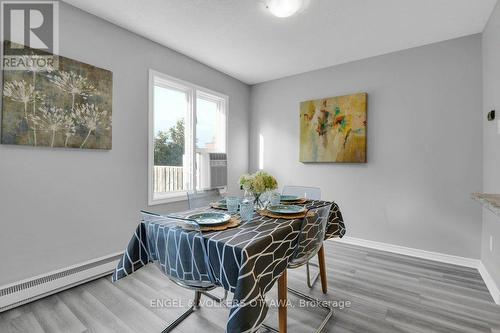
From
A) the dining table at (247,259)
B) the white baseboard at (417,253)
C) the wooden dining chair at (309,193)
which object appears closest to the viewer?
the dining table at (247,259)

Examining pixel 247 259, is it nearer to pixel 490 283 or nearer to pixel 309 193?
pixel 309 193

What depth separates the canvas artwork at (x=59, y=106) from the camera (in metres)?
1.89

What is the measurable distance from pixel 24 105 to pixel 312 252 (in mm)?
2541

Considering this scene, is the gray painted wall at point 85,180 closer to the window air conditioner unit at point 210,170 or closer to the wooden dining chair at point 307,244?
the window air conditioner unit at point 210,170

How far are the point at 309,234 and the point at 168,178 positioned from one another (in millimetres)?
2170

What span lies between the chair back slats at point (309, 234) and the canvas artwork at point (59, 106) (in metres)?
2.12

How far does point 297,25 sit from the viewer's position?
2459 millimetres

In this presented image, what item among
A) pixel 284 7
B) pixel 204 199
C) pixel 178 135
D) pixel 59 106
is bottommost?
pixel 204 199

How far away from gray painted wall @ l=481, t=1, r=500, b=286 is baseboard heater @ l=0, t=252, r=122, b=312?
3.58 m

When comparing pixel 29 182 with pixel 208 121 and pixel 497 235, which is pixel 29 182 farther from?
pixel 497 235

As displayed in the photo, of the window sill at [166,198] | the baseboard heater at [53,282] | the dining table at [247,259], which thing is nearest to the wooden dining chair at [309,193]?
the dining table at [247,259]

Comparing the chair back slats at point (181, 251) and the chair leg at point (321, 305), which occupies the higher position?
the chair back slats at point (181, 251)

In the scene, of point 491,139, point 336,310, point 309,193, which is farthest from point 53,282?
point 491,139

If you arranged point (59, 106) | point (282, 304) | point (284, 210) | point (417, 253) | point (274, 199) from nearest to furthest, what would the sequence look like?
1. point (282, 304)
2. point (284, 210)
3. point (274, 199)
4. point (59, 106)
5. point (417, 253)
